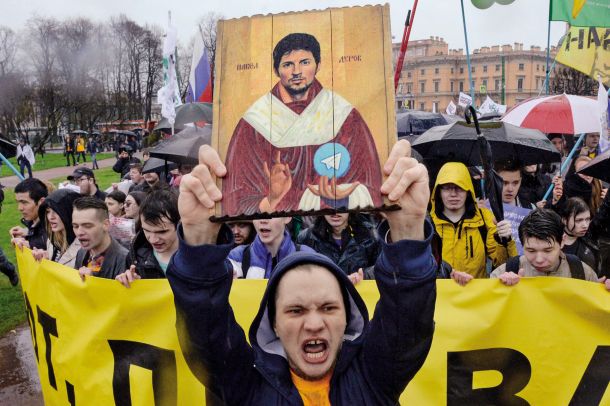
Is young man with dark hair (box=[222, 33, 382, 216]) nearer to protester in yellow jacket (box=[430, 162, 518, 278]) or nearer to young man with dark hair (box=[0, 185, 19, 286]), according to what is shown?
protester in yellow jacket (box=[430, 162, 518, 278])

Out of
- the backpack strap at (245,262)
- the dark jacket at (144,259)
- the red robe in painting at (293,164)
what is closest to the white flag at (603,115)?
the backpack strap at (245,262)

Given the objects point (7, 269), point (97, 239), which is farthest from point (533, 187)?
point (7, 269)

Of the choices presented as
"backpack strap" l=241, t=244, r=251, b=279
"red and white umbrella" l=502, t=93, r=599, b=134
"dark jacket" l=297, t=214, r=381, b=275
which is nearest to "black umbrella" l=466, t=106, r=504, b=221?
"dark jacket" l=297, t=214, r=381, b=275

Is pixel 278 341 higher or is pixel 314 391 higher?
pixel 278 341

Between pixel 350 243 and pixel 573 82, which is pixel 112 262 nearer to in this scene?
pixel 350 243

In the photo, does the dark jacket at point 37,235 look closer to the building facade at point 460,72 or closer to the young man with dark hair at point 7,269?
the young man with dark hair at point 7,269

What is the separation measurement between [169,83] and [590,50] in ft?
19.0

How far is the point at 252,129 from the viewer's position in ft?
5.38

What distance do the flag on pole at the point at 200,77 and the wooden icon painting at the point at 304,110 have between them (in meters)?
7.14

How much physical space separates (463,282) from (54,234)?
338 cm

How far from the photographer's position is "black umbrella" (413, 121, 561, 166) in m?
4.77

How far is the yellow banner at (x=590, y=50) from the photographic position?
18.2 feet

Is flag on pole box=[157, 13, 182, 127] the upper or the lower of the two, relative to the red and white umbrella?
upper

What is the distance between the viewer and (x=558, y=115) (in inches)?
259
